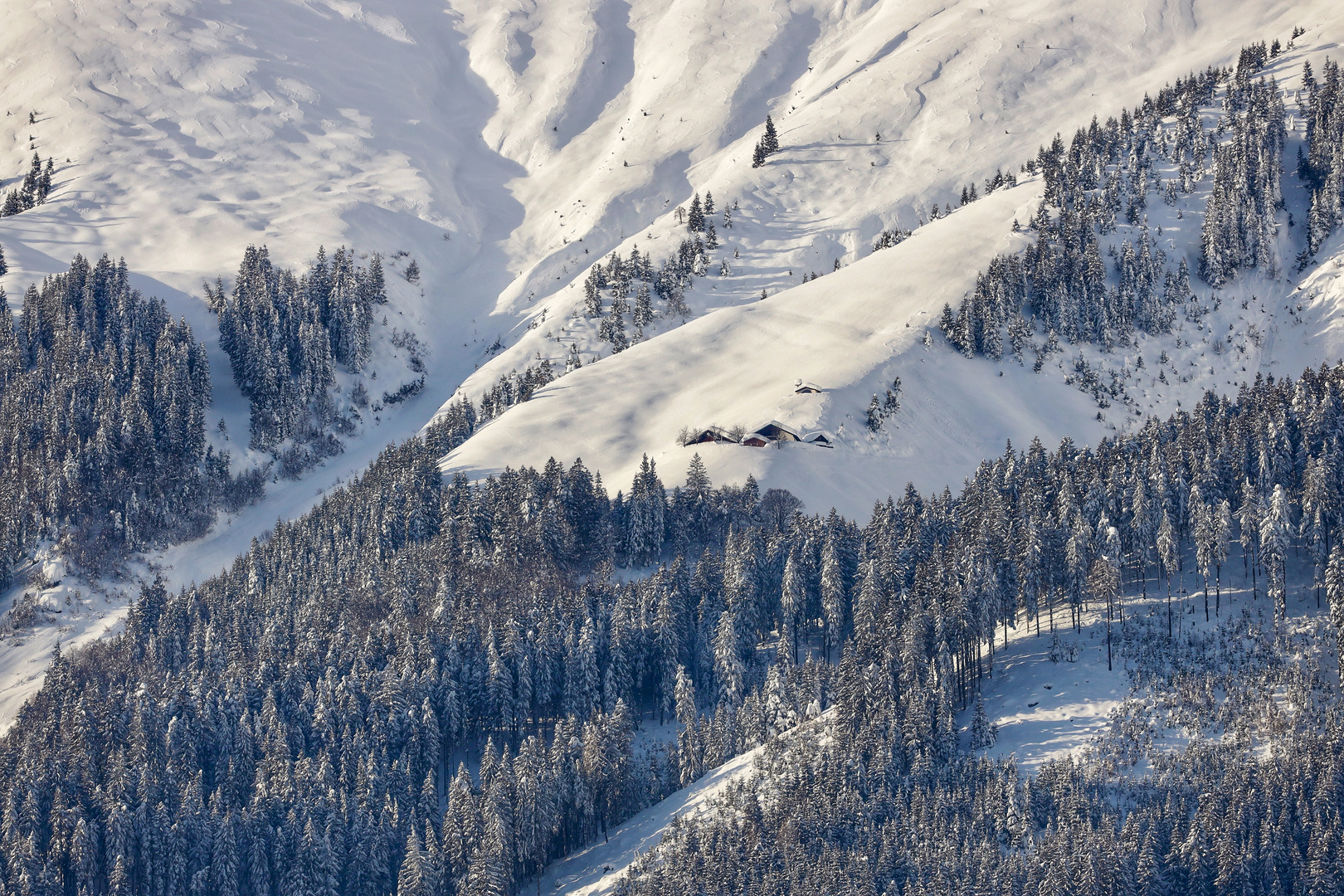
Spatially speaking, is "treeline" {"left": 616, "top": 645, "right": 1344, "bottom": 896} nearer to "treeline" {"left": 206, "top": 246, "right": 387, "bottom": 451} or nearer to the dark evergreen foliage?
"treeline" {"left": 206, "top": 246, "right": 387, "bottom": 451}

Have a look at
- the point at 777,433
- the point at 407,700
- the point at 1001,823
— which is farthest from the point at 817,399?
the point at 1001,823

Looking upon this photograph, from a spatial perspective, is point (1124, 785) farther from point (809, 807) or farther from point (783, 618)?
point (783, 618)

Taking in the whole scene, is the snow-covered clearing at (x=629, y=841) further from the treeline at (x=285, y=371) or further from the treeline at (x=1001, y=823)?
the treeline at (x=285, y=371)

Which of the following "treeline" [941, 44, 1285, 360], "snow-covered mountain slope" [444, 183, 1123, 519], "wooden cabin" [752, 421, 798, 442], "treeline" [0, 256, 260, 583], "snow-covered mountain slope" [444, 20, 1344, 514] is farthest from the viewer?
"treeline" [941, 44, 1285, 360]

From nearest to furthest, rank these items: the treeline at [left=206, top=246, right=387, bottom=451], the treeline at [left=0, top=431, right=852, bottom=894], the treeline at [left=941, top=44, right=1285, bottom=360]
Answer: the treeline at [left=0, top=431, right=852, bottom=894]
the treeline at [left=941, top=44, right=1285, bottom=360]
the treeline at [left=206, top=246, right=387, bottom=451]

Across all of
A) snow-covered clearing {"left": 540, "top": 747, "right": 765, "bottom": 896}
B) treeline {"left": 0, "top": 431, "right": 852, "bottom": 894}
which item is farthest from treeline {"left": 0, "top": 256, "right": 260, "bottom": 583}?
snow-covered clearing {"left": 540, "top": 747, "right": 765, "bottom": 896}

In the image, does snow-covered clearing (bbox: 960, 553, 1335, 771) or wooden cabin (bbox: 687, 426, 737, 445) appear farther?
wooden cabin (bbox: 687, 426, 737, 445)

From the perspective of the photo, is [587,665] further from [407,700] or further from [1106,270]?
[1106,270]

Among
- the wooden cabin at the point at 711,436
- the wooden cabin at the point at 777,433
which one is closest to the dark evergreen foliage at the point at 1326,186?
the wooden cabin at the point at 777,433
